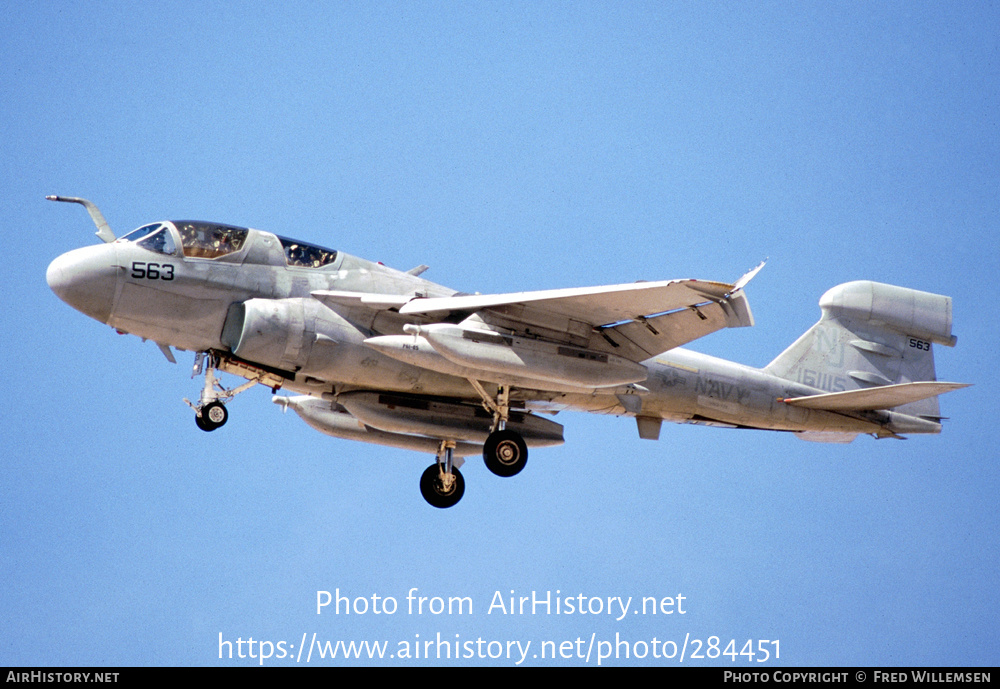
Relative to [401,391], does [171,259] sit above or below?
above

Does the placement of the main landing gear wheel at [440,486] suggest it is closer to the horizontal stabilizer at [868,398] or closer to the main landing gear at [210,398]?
the main landing gear at [210,398]

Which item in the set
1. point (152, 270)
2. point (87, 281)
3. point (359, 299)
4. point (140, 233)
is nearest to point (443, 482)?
point (359, 299)

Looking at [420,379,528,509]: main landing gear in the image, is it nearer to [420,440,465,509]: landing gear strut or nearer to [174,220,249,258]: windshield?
[420,440,465,509]: landing gear strut

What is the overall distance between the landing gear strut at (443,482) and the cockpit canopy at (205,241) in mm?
3649

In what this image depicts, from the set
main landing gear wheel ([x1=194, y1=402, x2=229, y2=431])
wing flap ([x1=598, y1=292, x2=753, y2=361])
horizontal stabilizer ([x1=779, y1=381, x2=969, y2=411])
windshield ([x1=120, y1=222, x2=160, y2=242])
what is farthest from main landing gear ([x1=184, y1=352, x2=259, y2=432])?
horizontal stabilizer ([x1=779, y1=381, x2=969, y2=411])

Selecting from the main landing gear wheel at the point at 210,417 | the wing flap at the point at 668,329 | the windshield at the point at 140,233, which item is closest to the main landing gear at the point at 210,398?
the main landing gear wheel at the point at 210,417

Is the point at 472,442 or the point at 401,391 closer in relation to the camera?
the point at 401,391

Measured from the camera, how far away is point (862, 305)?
20.3m

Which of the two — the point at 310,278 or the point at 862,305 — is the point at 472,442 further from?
the point at 862,305
